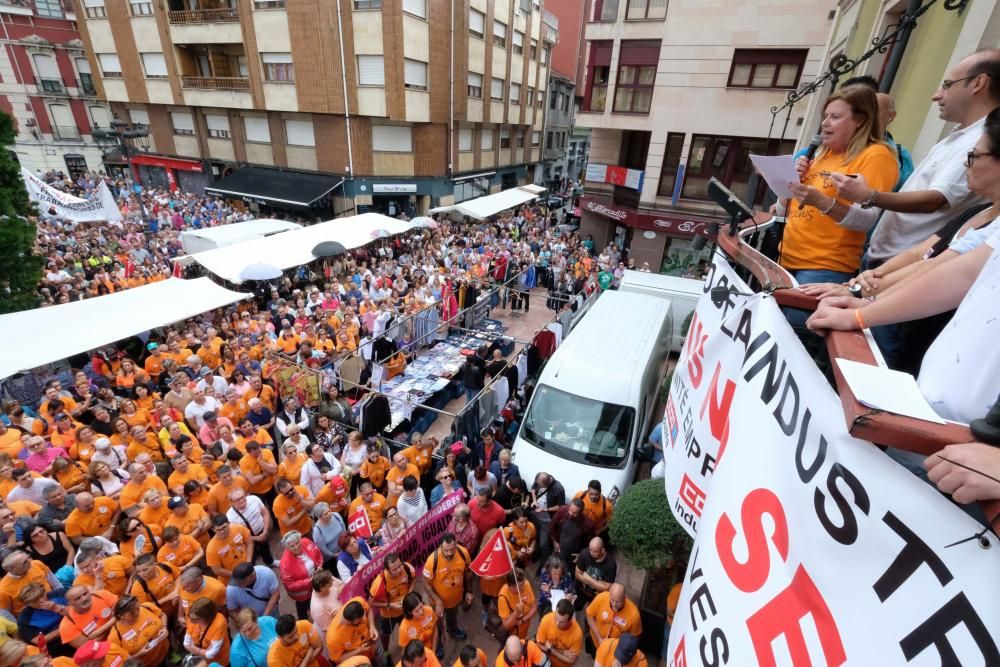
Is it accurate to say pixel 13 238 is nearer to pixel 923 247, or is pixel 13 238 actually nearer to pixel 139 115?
pixel 923 247

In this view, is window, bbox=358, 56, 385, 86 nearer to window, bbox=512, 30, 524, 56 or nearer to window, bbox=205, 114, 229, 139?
window, bbox=205, 114, 229, 139

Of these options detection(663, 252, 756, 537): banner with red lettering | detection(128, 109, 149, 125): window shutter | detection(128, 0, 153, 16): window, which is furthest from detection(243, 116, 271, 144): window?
detection(663, 252, 756, 537): banner with red lettering

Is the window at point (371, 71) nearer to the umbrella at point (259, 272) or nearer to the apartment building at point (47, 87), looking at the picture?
the umbrella at point (259, 272)

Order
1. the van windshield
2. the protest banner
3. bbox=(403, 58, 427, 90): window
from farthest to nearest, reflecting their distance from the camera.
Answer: bbox=(403, 58, 427, 90): window → the van windshield → the protest banner

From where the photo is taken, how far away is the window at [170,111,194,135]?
3162 centimetres

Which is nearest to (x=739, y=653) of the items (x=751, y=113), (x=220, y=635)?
(x=220, y=635)

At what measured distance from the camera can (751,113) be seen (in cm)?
1928

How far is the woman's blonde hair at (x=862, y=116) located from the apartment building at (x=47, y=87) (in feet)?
171

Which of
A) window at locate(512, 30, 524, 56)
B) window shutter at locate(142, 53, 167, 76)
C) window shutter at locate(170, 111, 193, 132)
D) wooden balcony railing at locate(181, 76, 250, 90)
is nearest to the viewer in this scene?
wooden balcony railing at locate(181, 76, 250, 90)

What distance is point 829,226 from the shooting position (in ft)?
10.1

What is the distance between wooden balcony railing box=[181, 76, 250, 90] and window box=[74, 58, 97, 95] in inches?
778

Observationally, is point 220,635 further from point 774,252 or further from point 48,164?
point 48,164

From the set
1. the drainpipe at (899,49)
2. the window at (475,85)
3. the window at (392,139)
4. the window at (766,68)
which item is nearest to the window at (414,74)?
the window at (392,139)

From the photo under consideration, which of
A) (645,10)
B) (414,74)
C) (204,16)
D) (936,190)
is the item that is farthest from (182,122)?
(936,190)
